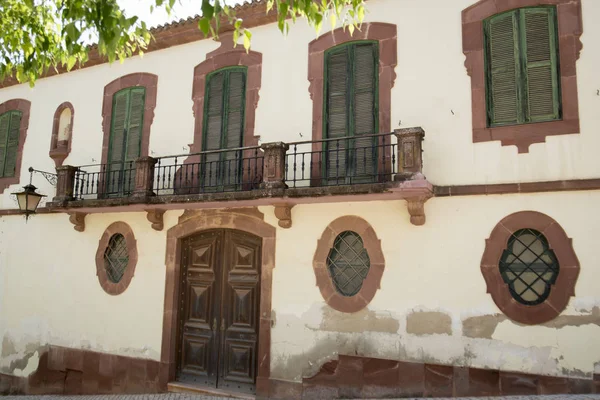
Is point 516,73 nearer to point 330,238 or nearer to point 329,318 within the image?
point 330,238

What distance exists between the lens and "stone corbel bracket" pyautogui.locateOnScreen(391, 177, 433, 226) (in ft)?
22.3

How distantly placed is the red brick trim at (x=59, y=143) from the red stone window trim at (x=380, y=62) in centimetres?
553

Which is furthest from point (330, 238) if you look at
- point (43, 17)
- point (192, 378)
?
point (43, 17)

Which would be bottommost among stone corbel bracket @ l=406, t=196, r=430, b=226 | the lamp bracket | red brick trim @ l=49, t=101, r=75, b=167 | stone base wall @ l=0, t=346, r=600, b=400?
stone base wall @ l=0, t=346, r=600, b=400

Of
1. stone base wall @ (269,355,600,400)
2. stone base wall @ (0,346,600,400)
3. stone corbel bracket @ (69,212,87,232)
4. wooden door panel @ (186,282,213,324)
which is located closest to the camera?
stone base wall @ (269,355,600,400)

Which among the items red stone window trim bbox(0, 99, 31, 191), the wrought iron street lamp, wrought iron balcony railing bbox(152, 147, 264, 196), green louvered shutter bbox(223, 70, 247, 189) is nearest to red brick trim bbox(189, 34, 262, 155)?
green louvered shutter bbox(223, 70, 247, 189)

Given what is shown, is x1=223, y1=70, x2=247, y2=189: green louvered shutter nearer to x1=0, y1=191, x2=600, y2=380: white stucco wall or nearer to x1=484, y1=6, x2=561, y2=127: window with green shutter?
x1=0, y1=191, x2=600, y2=380: white stucco wall

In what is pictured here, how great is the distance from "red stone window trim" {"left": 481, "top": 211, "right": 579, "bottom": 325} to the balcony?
3.42 ft

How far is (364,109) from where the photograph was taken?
815cm

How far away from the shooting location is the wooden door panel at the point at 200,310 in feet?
29.0

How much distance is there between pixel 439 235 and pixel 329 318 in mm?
2012

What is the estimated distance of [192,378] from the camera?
351 inches

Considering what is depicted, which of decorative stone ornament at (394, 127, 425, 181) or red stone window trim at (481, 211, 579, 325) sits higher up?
decorative stone ornament at (394, 127, 425, 181)

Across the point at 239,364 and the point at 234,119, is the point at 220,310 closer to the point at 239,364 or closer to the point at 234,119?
the point at 239,364
